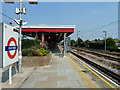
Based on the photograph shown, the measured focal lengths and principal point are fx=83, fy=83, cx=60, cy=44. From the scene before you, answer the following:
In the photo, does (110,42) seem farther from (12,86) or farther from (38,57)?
(12,86)

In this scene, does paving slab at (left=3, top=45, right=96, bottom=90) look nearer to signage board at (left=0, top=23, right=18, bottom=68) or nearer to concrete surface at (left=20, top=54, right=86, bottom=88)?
concrete surface at (left=20, top=54, right=86, bottom=88)

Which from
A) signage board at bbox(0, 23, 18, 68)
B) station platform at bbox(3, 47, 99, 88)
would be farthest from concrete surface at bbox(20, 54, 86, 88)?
signage board at bbox(0, 23, 18, 68)

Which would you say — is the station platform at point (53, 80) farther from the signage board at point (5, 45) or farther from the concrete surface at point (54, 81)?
the signage board at point (5, 45)

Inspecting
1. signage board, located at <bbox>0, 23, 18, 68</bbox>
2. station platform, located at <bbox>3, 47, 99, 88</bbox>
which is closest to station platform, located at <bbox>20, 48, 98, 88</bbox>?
station platform, located at <bbox>3, 47, 99, 88</bbox>

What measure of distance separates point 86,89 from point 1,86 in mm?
4175

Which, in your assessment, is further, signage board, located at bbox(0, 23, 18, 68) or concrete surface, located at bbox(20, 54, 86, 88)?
concrete surface, located at bbox(20, 54, 86, 88)

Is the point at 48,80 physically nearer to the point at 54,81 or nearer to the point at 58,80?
the point at 54,81

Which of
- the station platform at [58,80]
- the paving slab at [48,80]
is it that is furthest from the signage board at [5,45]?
the station platform at [58,80]

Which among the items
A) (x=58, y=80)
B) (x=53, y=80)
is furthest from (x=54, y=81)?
(x=58, y=80)

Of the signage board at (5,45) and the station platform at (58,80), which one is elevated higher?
the signage board at (5,45)

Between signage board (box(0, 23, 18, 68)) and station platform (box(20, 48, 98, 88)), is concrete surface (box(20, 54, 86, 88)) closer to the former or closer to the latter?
station platform (box(20, 48, 98, 88))

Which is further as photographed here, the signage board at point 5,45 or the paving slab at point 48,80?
the paving slab at point 48,80

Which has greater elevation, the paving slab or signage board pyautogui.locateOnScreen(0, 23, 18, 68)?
signage board pyautogui.locateOnScreen(0, 23, 18, 68)

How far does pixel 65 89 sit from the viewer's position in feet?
12.8
